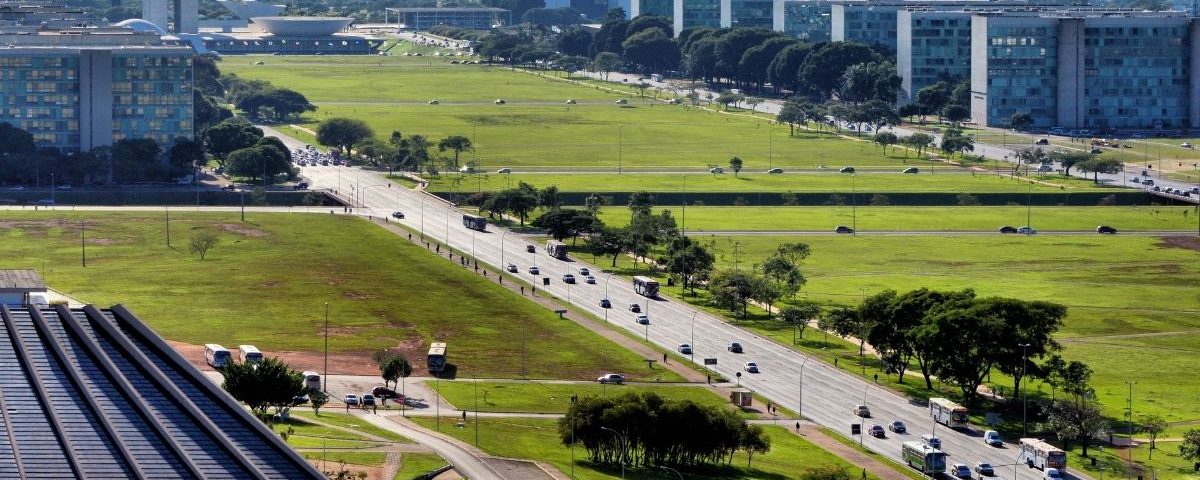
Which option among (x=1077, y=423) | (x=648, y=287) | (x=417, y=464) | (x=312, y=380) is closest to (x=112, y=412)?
(x=417, y=464)

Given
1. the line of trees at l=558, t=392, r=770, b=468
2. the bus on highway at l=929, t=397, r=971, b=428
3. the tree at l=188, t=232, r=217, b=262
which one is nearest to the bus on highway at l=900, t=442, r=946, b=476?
the line of trees at l=558, t=392, r=770, b=468

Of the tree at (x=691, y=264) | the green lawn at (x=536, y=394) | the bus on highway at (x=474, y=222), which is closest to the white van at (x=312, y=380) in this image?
the green lawn at (x=536, y=394)

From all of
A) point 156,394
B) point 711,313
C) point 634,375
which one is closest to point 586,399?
point 634,375

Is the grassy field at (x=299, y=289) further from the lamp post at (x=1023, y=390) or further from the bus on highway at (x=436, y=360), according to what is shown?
the lamp post at (x=1023, y=390)

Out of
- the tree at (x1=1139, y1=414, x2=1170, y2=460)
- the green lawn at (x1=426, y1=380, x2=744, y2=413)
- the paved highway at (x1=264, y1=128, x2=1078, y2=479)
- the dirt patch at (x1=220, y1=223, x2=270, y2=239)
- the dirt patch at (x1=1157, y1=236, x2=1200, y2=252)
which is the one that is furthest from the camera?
the dirt patch at (x1=1157, y1=236, x2=1200, y2=252)

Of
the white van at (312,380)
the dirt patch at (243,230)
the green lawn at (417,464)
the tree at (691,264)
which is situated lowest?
the green lawn at (417,464)

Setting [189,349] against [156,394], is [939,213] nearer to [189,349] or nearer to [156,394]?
[189,349]

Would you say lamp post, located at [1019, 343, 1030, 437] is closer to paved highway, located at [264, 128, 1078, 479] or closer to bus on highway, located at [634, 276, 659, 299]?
paved highway, located at [264, 128, 1078, 479]
